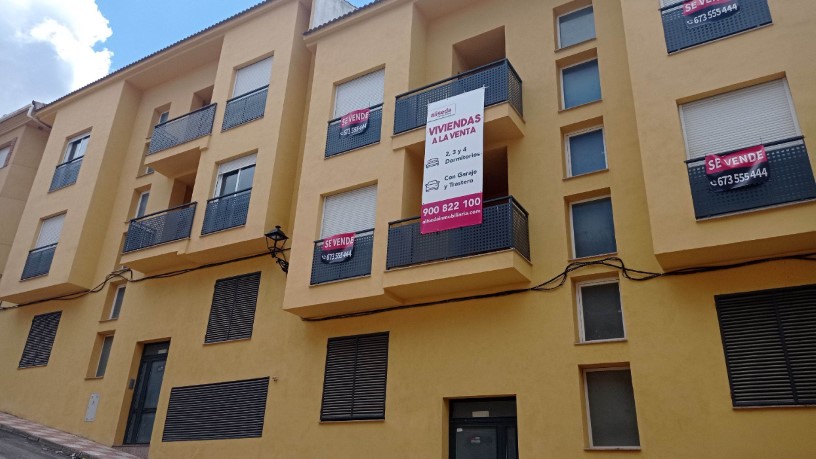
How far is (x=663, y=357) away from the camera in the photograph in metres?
10.4

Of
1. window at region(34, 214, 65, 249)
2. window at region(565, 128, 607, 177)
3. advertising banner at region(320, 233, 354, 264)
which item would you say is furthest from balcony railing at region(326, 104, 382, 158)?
window at region(34, 214, 65, 249)

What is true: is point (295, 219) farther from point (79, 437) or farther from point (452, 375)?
point (79, 437)

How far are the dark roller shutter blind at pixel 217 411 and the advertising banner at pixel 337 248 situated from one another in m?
3.28

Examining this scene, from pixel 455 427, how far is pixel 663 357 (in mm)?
4178

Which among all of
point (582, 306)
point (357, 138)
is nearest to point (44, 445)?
point (357, 138)

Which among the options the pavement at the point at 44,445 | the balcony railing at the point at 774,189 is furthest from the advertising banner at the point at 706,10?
the pavement at the point at 44,445

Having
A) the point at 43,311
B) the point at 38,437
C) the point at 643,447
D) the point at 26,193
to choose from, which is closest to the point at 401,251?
the point at 643,447

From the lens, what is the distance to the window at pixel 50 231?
20.8m

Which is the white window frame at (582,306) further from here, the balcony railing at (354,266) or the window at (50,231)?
the window at (50,231)

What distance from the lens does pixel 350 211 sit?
49.2 feet

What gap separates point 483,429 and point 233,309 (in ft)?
24.6

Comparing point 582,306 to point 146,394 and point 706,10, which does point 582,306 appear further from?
point 146,394

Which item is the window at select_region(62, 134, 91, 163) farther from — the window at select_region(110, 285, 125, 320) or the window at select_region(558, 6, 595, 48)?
the window at select_region(558, 6, 595, 48)

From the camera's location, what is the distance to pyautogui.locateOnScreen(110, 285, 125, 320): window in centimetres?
1881
